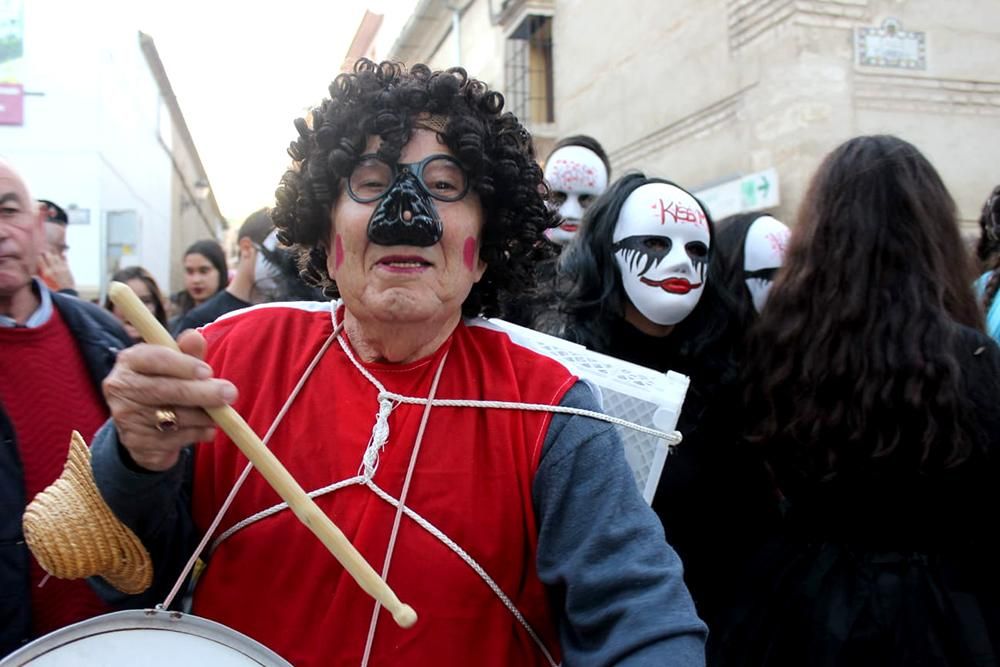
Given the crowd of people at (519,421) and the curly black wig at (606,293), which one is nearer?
the crowd of people at (519,421)

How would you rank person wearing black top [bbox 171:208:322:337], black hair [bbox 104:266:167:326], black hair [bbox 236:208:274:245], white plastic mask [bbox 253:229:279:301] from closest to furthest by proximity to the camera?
person wearing black top [bbox 171:208:322:337], white plastic mask [bbox 253:229:279:301], black hair [bbox 236:208:274:245], black hair [bbox 104:266:167:326]

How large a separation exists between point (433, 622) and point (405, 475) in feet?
0.77

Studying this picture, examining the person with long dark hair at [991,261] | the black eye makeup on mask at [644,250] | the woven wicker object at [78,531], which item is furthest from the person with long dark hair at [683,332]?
the woven wicker object at [78,531]

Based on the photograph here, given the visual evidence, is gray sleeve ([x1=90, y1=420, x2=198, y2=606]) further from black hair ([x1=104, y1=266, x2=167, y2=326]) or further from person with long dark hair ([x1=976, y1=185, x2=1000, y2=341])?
black hair ([x1=104, y1=266, x2=167, y2=326])

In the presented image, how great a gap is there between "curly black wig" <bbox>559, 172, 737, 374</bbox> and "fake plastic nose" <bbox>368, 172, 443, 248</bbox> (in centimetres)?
129

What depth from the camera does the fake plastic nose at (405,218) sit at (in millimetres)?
1499

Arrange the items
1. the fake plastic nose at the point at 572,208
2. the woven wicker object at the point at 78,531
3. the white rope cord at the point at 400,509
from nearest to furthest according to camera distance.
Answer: the woven wicker object at the point at 78,531
the white rope cord at the point at 400,509
the fake plastic nose at the point at 572,208

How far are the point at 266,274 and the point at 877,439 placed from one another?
8.55 feet

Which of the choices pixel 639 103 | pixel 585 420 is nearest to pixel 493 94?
pixel 585 420

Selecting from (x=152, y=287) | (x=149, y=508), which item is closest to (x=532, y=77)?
(x=152, y=287)

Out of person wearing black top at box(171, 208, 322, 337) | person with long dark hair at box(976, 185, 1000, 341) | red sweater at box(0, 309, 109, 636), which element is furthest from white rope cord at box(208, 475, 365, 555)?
person with long dark hair at box(976, 185, 1000, 341)

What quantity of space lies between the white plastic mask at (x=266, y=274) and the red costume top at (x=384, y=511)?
2.02 metres

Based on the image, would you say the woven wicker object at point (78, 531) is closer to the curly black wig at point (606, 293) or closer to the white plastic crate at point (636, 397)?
the white plastic crate at point (636, 397)

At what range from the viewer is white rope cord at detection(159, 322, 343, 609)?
1361mm
